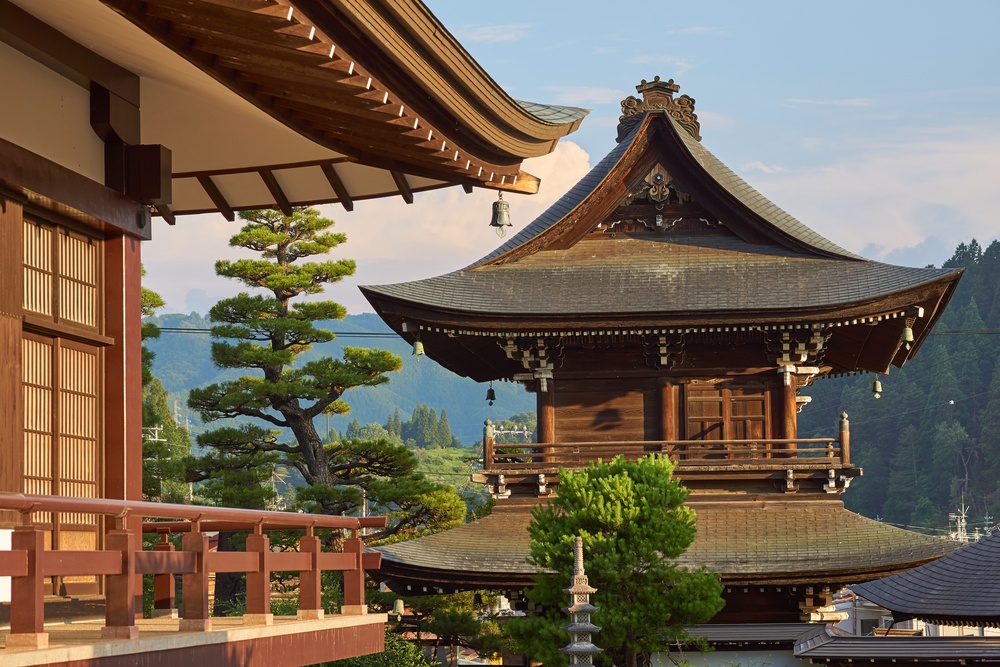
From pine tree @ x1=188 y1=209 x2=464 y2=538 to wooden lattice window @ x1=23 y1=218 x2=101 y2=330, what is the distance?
16.9 metres

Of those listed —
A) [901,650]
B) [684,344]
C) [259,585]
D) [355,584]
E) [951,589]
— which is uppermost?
[684,344]

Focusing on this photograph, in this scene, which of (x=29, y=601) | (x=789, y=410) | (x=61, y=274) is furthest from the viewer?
Answer: (x=789, y=410)

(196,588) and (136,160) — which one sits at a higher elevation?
(136,160)

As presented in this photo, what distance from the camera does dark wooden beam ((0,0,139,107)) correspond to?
720 centimetres

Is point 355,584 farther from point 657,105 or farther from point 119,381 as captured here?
point 657,105

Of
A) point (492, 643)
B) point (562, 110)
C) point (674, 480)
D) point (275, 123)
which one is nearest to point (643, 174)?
point (674, 480)

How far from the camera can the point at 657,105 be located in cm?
2275

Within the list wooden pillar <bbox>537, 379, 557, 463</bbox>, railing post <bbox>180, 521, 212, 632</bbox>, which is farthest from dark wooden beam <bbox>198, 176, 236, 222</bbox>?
wooden pillar <bbox>537, 379, 557, 463</bbox>

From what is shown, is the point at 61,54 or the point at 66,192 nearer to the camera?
the point at 61,54

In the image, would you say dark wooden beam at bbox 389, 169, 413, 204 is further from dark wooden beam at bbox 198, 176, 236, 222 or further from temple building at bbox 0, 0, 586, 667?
dark wooden beam at bbox 198, 176, 236, 222

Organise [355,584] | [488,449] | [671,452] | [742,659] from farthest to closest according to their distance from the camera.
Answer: [488,449] → [671,452] → [742,659] → [355,584]

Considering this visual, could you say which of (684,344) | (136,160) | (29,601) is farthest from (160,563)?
(684,344)

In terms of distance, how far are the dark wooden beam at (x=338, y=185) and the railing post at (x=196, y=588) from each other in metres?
3.54

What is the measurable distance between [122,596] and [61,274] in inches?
108
